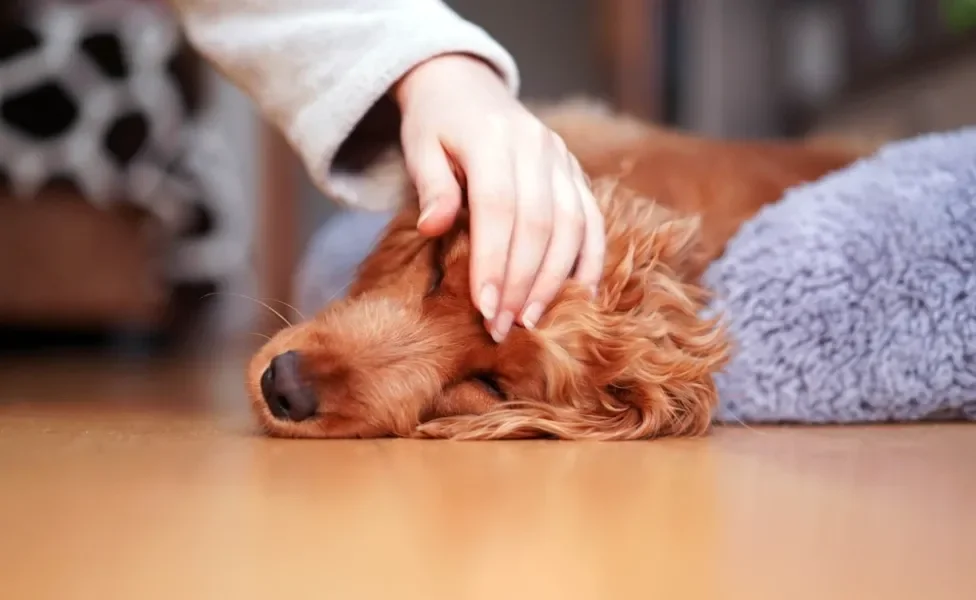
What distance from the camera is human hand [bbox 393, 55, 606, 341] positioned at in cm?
104

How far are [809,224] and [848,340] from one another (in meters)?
0.17

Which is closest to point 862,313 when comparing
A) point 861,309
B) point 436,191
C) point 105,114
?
point 861,309

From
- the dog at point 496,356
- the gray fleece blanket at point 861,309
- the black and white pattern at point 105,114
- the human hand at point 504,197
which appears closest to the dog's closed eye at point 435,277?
the dog at point 496,356

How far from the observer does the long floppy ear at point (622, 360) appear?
1129mm

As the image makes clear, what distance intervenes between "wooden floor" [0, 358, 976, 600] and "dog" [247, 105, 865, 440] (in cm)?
4

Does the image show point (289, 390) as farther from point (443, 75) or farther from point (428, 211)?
point (443, 75)

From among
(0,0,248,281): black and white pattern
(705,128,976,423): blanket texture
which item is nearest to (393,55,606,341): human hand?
(705,128,976,423): blanket texture

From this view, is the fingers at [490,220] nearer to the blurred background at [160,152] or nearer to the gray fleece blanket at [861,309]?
the gray fleece blanket at [861,309]

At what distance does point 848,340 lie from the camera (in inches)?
52.0

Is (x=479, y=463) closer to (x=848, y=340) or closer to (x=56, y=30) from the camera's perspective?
(x=848, y=340)

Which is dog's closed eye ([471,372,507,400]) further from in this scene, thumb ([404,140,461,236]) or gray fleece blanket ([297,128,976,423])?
gray fleece blanket ([297,128,976,423])

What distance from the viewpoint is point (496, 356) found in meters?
1.13

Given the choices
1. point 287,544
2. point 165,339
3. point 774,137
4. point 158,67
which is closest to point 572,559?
point 287,544

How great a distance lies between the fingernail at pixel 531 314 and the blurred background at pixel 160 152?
0.59m
